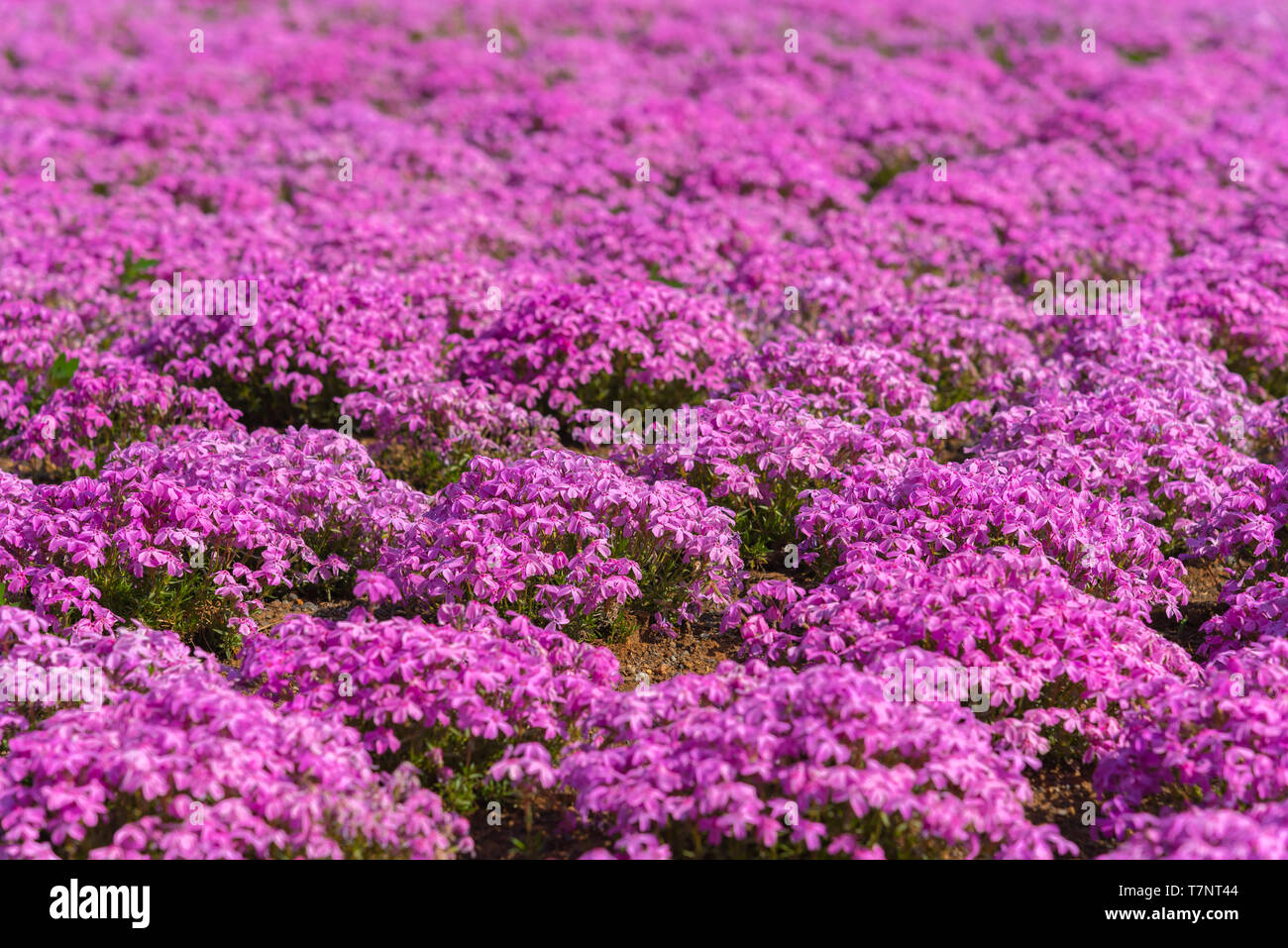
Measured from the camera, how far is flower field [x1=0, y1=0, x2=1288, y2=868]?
5.89 meters

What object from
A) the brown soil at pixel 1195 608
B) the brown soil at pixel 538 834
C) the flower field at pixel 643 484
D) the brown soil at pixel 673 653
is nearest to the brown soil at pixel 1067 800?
the flower field at pixel 643 484

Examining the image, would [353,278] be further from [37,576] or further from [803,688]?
[803,688]

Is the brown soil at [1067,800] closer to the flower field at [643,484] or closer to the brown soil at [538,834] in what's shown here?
the flower field at [643,484]

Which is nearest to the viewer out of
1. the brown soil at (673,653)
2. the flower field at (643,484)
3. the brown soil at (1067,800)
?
the flower field at (643,484)

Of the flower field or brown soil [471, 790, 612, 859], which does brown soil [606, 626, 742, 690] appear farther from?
brown soil [471, 790, 612, 859]

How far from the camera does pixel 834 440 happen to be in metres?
9.03

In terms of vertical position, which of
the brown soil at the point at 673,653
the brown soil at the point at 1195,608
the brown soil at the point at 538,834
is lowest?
the brown soil at the point at 538,834

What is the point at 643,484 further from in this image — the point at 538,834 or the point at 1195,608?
the point at 1195,608

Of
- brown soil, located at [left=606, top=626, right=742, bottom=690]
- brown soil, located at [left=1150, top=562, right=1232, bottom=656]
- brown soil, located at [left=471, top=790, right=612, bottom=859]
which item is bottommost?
brown soil, located at [left=471, top=790, right=612, bottom=859]

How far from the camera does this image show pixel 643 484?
8.38m

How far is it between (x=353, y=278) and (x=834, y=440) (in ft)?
16.8

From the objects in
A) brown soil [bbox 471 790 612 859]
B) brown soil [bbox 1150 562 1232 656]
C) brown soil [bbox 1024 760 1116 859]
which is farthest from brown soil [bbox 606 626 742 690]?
brown soil [bbox 1150 562 1232 656]

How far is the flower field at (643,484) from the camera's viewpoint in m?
5.89
